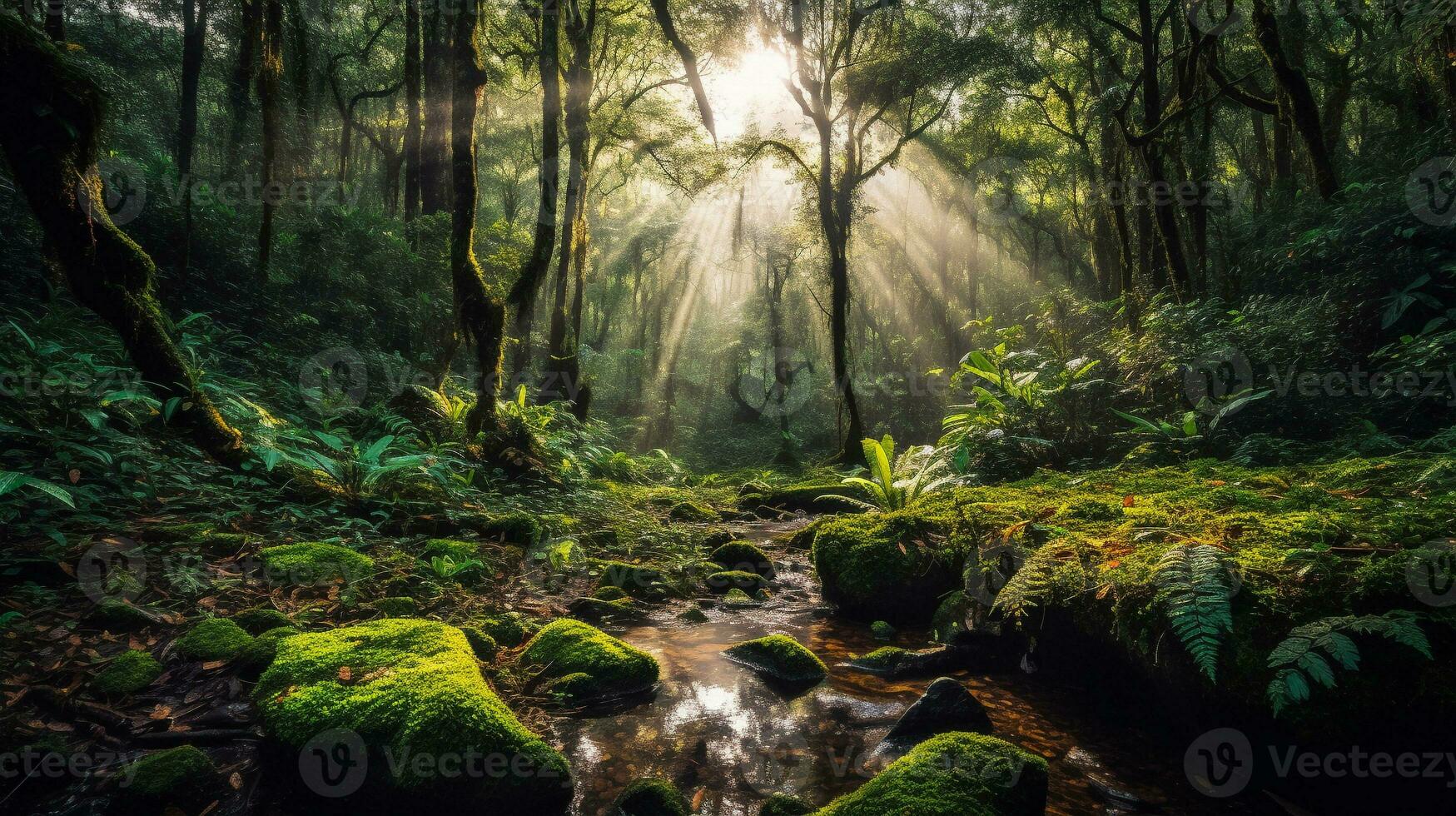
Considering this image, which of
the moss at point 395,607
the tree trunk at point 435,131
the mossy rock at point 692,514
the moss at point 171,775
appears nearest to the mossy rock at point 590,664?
the moss at point 395,607

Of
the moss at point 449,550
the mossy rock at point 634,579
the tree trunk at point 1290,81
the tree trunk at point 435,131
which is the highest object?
the tree trunk at point 435,131

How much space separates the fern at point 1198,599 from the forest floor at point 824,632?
12 millimetres

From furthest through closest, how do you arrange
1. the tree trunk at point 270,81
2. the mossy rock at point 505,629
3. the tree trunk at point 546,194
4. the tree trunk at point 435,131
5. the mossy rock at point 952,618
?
the tree trunk at point 435,131, the tree trunk at point 546,194, the tree trunk at point 270,81, the mossy rock at point 952,618, the mossy rock at point 505,629

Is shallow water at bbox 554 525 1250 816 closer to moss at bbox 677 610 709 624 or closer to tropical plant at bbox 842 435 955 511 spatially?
moss at bbox 677 610 709 624

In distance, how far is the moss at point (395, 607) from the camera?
12.8 feet

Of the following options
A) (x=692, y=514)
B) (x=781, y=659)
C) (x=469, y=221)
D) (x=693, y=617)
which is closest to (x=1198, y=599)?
(x=781, y=659)

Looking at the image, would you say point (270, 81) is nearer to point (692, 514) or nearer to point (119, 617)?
point (119, 617)

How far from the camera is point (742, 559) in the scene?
22.1 ft

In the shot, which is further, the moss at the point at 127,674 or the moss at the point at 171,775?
the moss at the point at 127,674

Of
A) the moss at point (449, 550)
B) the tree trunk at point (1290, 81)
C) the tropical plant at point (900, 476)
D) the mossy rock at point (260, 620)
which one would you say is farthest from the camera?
the tree trunk at point (1290, 81)

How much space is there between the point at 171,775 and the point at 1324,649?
167 inches

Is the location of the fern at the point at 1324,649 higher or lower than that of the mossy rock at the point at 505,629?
higher

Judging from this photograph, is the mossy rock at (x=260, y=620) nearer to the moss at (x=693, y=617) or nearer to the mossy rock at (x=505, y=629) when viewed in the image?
the mossy rock at (x=505, y=629)

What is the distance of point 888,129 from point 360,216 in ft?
57.4
